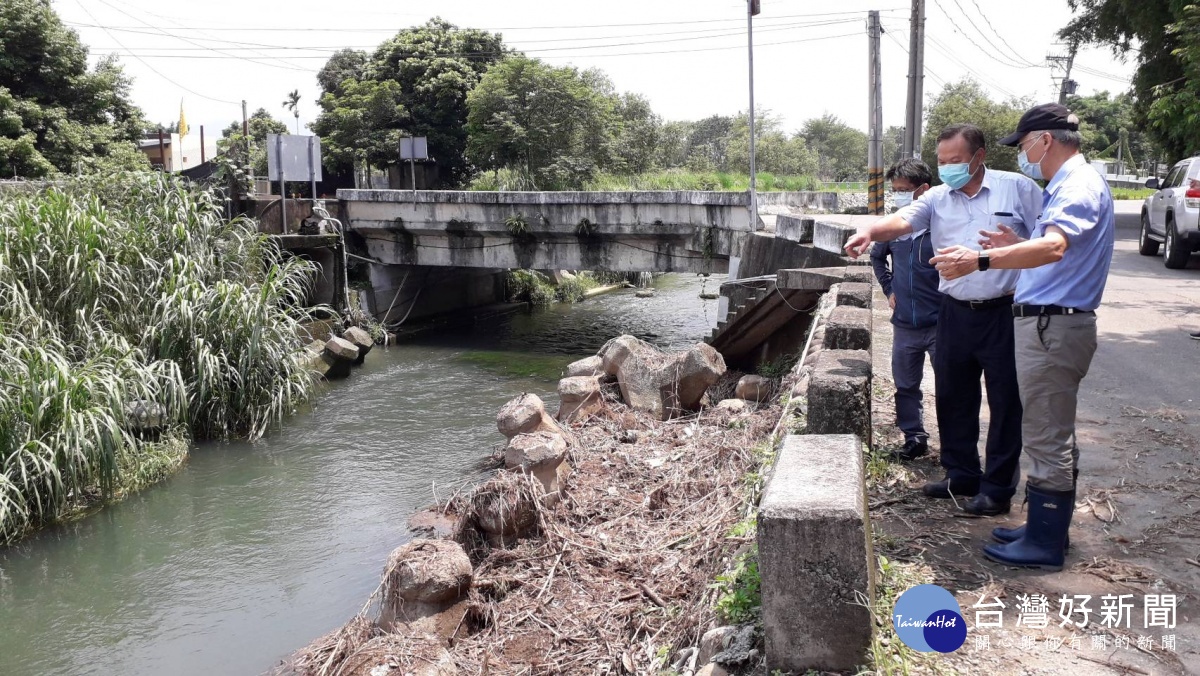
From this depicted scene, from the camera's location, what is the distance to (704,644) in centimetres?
314

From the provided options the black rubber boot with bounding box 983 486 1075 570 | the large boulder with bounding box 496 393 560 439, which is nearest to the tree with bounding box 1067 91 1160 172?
the large boulder with bounding box 496 393 560 439

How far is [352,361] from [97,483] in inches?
270

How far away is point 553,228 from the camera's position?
57.3 feet

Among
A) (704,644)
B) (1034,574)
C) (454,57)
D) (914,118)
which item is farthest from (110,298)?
(454,57)

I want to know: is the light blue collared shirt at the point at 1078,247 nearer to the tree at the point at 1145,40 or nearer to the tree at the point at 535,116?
the tree at the point at 1145,40

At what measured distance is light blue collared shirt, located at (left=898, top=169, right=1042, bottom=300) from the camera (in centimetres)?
369

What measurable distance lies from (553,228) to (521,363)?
283 cm

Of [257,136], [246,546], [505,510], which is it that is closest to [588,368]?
[246,546]

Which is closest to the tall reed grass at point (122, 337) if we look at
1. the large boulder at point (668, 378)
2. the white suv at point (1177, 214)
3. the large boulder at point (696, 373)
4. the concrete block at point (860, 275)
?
the large boulder at point (668, 378)

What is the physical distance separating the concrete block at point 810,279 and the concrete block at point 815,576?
5890 millimetres

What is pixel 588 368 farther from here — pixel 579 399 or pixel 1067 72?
pixel 1067 72

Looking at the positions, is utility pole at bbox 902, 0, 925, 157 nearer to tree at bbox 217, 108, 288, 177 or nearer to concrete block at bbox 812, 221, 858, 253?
concrete block at bbox 812, 221, 858, 253

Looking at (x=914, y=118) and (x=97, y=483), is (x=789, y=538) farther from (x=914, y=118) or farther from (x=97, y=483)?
(x=914, y=118)

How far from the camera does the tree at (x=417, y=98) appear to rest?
95.4 feet
